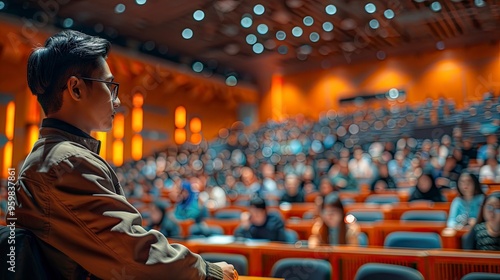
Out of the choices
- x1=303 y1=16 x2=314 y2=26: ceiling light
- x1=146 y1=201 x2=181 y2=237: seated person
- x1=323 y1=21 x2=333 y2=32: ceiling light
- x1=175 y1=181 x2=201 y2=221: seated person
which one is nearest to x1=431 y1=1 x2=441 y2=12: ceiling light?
x1=303 y1=16 x2=314 y2=26: ceiling light

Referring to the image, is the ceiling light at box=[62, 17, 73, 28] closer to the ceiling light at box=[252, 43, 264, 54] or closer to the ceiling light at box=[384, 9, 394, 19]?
the ceiling light at box=[252, 43, 264, 54]

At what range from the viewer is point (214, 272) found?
0.90 metres

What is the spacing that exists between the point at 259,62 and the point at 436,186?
12.3 m

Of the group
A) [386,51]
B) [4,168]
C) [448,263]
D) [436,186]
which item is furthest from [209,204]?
[386,51]

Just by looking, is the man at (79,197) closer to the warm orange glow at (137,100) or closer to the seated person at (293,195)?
the seated person at (293,195)

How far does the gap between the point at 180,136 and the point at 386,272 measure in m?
14.6

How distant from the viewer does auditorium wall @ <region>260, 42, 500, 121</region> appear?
1243 cm

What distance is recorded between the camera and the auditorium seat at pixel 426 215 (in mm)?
4016

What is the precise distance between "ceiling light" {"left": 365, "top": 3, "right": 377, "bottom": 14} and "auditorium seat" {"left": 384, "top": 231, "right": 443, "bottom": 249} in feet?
27.0

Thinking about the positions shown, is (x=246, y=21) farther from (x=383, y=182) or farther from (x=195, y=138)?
(x=383, y=182)

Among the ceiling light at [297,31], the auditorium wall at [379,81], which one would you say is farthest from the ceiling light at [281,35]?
the auditorium wall at [379,81]

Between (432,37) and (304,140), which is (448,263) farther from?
(432,37)

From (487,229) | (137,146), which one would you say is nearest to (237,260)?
(487,229)

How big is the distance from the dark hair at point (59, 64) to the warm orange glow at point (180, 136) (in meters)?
15.1
